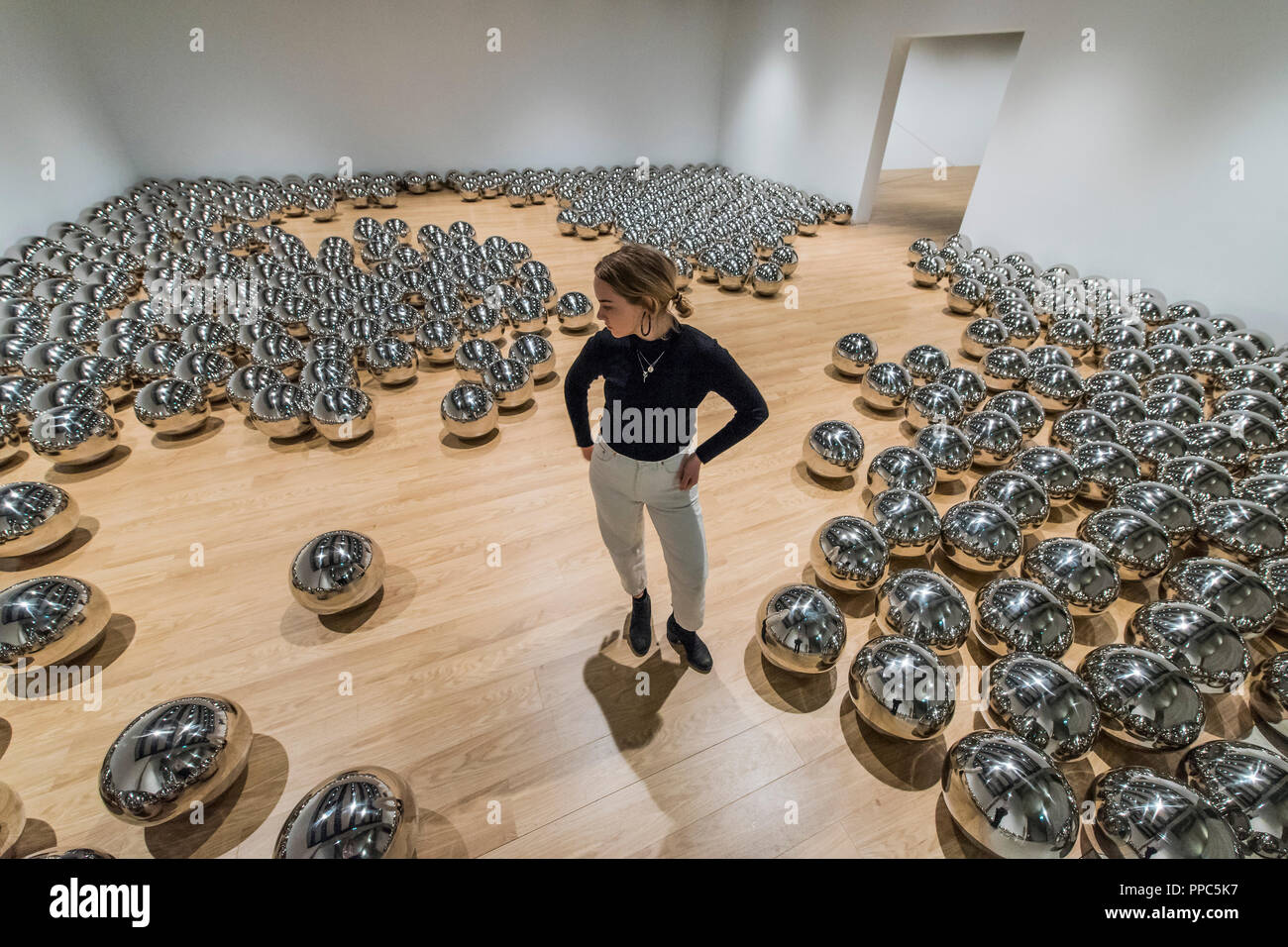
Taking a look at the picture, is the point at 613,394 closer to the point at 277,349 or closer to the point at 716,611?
the point at 716,611

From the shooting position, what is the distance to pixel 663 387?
53.2 inches

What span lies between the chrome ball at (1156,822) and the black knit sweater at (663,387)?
4.23 ft

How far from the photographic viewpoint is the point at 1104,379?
3.09 meters

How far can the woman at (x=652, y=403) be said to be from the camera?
1218 millimetres

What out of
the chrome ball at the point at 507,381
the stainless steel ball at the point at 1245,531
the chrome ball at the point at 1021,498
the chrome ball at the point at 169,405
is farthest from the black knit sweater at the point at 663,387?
the chrome ball at the point at 169,405

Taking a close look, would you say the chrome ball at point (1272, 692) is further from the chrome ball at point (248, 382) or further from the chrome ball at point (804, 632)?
the chrome ball at point (248, 382)

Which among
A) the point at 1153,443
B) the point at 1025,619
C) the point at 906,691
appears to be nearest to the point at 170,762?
the point at 906,691

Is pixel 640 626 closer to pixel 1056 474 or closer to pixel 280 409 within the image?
pixel 1056 474

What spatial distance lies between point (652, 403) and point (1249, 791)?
1.75m

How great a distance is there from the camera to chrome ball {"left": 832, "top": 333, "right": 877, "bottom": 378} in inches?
137

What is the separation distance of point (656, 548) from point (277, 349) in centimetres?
262

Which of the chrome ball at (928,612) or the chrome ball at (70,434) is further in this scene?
the chrome ball at (70,434)

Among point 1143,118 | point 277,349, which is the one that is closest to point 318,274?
point 277,349
